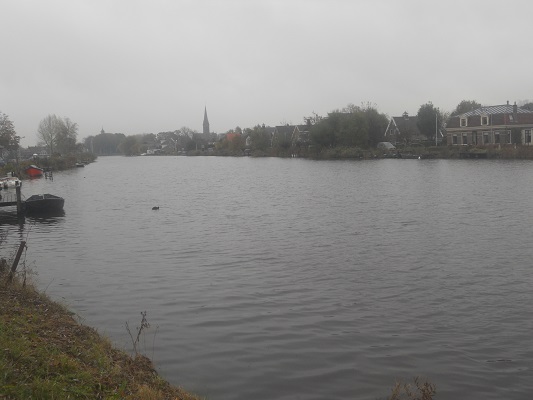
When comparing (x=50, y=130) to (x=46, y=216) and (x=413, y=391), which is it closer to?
(x=46, y=216)

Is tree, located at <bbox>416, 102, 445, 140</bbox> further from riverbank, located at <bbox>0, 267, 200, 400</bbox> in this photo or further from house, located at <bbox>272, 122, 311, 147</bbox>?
riverbank, located at <bbox>0, 267, 200, 400</bbox>

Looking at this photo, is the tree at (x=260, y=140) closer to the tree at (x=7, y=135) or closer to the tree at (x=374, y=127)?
the tree at (x=374, y=127)

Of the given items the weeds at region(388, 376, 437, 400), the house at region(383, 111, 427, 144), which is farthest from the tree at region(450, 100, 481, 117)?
the weeds at region(388, 376, 437, 400)

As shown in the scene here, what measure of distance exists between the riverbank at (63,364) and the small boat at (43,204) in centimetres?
2191

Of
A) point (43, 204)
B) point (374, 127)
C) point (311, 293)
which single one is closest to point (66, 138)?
point (374, 127)

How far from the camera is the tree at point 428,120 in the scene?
98.9m

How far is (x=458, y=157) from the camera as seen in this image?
275ft

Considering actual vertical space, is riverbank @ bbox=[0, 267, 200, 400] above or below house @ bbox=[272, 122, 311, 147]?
below

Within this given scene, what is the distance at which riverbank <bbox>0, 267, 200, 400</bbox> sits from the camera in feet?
21.0

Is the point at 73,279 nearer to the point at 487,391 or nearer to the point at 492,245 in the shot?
the point at 487,391

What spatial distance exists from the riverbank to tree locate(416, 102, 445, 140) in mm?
95919

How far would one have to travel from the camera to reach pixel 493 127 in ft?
276

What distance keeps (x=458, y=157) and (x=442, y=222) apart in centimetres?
6338

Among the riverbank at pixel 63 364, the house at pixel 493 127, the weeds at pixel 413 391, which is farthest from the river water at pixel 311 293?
the house at pixel 493 127
